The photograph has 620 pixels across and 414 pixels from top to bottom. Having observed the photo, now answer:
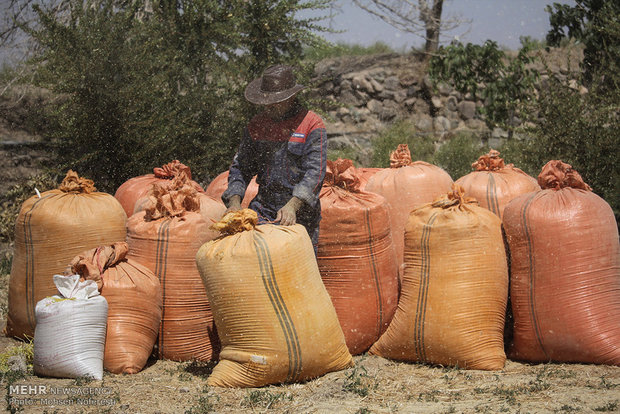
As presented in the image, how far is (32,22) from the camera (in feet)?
27.8

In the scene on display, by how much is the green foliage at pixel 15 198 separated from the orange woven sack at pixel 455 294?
4.84m

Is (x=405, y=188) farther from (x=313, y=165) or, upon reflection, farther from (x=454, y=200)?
(x=313, y=165)

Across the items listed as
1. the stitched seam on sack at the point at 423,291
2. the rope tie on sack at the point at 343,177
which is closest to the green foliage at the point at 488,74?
the rope tie on sack at the point at 343,177

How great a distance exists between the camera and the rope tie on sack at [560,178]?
3.77 m

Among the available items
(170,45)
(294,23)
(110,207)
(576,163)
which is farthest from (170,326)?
(294,23)

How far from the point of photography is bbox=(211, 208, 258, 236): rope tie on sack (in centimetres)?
329

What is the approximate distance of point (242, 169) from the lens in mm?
3732

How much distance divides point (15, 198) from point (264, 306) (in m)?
5.38

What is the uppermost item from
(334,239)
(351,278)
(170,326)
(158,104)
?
(158,104)

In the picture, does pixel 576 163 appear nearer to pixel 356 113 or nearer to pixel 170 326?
pixel 170 326

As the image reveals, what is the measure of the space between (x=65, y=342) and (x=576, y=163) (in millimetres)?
5523

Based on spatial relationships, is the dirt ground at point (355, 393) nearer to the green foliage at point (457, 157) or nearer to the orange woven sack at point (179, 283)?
the orange woven sack at point (179, 283)

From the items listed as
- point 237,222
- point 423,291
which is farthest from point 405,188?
point 237,222

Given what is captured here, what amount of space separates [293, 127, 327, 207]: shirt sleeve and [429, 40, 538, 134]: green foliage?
7.80m
